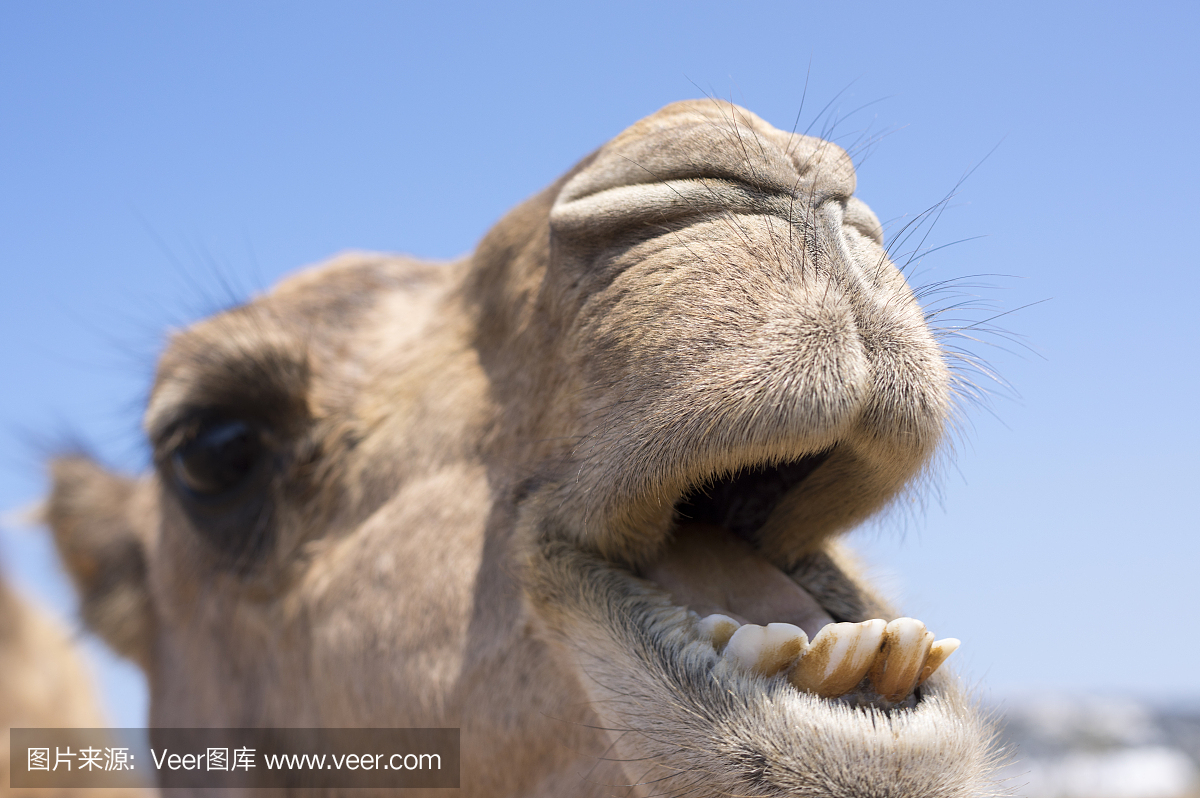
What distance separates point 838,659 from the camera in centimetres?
158

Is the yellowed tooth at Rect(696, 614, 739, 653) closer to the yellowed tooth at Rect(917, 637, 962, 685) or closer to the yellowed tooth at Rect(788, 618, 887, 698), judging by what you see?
the yellowed tooth at Rect(788, 618, 887, 698)

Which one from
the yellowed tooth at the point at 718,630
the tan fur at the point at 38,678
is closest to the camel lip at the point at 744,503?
the yellowed tooth at the point at 718,630

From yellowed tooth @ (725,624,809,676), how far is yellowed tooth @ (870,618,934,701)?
136 millimetres

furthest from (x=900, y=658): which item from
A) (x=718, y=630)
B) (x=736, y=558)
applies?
(x=736, y=558)

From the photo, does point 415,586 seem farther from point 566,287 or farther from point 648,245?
point 648,245

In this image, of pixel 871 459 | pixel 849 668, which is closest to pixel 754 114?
pixel 871 459

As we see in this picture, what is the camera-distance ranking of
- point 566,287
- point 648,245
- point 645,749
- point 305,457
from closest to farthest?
1. point 645,749
2. point 648,245
3. point 566,287
4. point 305,457

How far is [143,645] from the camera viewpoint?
3.66m

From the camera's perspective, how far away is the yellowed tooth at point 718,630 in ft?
5.59

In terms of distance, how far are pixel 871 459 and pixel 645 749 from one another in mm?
661

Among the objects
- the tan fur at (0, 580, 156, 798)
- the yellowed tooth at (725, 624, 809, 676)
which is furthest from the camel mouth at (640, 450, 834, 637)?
the tan fur at (0, 580, 156, 798)

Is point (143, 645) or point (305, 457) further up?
point (305, 457)

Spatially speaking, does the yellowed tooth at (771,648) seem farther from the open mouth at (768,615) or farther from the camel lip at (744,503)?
the camel lip at (744,503)

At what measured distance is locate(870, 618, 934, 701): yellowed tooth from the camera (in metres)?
1.62
